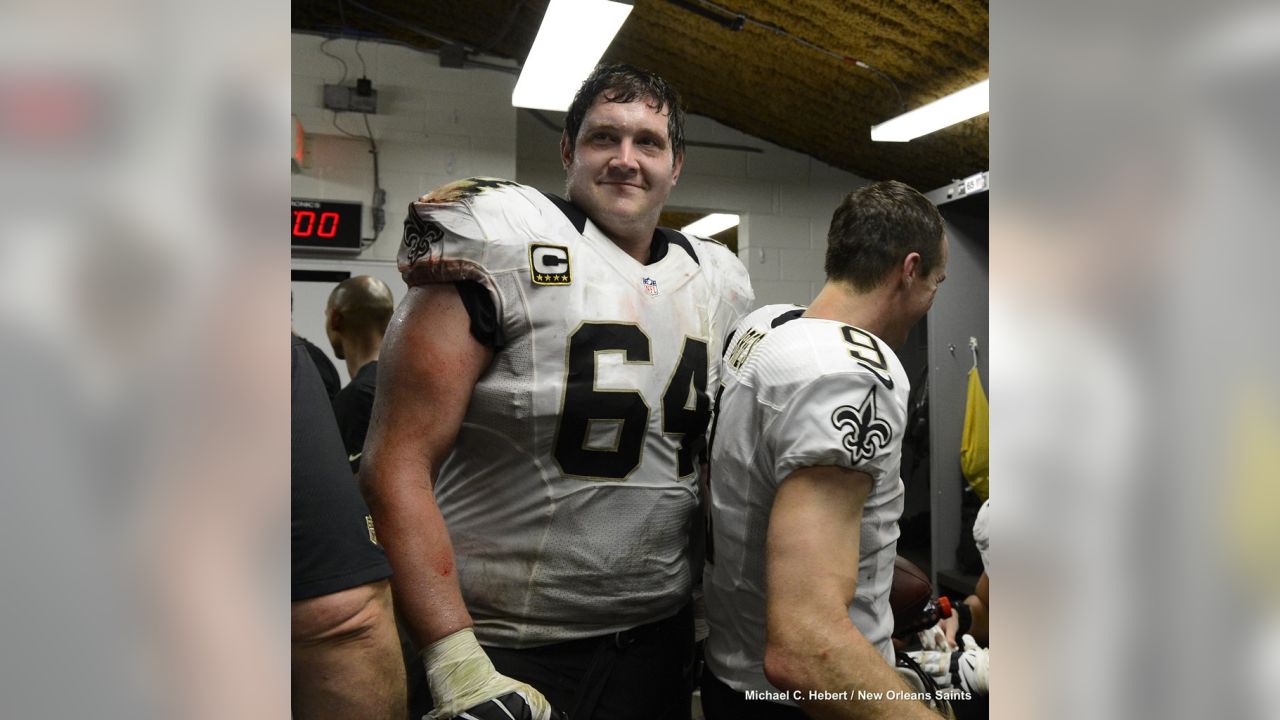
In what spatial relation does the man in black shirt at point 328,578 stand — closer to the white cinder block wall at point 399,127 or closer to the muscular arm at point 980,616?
the muscular arm at point 980,616

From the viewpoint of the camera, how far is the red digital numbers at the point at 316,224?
496 cm

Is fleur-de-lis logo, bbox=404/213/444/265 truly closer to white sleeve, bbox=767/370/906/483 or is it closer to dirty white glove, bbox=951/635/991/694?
white sleeve, bbox=767/370/906/483

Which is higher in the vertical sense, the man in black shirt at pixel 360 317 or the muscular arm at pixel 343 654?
the man in black shirt at pixel 360 317

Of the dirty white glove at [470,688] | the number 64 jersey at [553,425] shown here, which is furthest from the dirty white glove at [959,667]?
the dirty white glove at [470,688]

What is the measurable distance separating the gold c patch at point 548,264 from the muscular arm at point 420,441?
4.9 inches

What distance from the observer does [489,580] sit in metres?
1.28

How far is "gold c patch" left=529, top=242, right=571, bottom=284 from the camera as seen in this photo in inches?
49.4

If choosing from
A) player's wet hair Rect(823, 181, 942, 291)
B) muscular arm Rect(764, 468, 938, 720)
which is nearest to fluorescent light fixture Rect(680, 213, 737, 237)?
player's wet hair Rect(823, 181, 942, 291)

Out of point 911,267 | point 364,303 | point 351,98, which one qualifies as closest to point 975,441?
point 911,267

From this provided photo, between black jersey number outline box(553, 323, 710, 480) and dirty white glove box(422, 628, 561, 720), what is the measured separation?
31 centimetres
